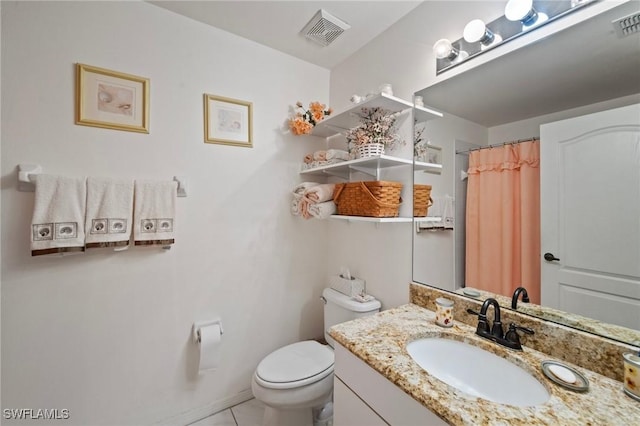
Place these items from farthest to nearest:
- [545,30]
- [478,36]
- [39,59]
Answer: [39,59] → [478,36] → [545,30]

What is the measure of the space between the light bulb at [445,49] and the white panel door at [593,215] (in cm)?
54

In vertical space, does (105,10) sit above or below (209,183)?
above

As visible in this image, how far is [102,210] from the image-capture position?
122 cm

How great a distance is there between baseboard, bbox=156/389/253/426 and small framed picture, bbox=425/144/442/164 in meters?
1.83

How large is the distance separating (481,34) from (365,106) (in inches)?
21.6

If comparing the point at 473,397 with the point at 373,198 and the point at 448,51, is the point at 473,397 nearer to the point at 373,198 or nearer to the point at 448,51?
the point at 373,198

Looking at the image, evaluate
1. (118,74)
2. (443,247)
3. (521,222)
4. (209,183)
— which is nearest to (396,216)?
(443,247)

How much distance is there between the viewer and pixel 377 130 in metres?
1.30

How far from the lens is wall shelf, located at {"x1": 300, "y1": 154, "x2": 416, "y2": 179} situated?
128 centimetres

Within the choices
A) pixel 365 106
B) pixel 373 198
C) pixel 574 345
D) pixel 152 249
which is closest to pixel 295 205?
pixel 373 198

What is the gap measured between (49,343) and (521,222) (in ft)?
7.01

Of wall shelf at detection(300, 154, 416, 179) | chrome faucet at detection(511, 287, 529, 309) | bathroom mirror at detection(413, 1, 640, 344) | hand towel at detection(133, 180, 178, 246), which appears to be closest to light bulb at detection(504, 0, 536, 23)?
bathroom mirror at detection(413, 1, 640, 344)

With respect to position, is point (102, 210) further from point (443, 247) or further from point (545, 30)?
point (545, 30)

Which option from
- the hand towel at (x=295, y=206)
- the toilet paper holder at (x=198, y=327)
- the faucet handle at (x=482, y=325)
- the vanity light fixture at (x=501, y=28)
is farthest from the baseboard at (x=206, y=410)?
the vanity light fixture at (x=501, y=28)
